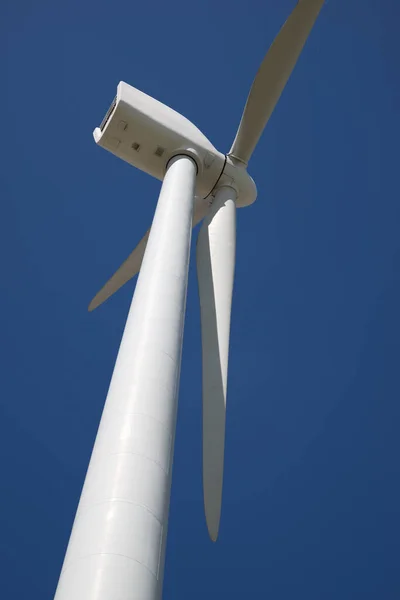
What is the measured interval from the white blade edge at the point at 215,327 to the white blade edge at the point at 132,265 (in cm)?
148

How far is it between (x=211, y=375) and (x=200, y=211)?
7.49 metres

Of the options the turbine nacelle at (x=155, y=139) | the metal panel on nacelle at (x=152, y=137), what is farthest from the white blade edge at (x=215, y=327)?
the metal panel on nacelle at (x=152, y=137)

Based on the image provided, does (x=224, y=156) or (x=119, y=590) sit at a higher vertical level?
(x=224, y=156)

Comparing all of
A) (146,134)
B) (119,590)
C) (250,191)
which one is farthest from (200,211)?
(119,590)

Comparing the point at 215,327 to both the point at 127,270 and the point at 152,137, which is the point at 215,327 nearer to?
the point at 152,137

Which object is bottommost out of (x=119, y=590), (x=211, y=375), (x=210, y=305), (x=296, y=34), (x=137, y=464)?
(x=119, y=590)

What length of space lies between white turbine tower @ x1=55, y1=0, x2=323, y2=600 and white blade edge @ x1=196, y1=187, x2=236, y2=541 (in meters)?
0.02

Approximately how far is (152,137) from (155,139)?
0.34 feet

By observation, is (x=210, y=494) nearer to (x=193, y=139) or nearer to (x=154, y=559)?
(x=154, y=559)

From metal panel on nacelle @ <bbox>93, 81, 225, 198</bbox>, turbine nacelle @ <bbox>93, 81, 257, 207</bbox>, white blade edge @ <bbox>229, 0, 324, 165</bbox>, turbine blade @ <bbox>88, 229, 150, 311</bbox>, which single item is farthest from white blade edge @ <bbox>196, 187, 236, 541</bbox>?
turbine blade @ <bbox>88, 229, 150, 311</bbox>

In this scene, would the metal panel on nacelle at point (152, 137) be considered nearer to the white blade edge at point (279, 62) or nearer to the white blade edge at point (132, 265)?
the white blade edge at point (132, 265)

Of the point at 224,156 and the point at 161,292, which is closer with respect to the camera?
the point at 161,292

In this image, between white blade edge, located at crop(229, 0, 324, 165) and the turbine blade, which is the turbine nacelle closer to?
white blade edge, located at crop(229, 0, 324, 165)

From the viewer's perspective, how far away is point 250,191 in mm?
15625
